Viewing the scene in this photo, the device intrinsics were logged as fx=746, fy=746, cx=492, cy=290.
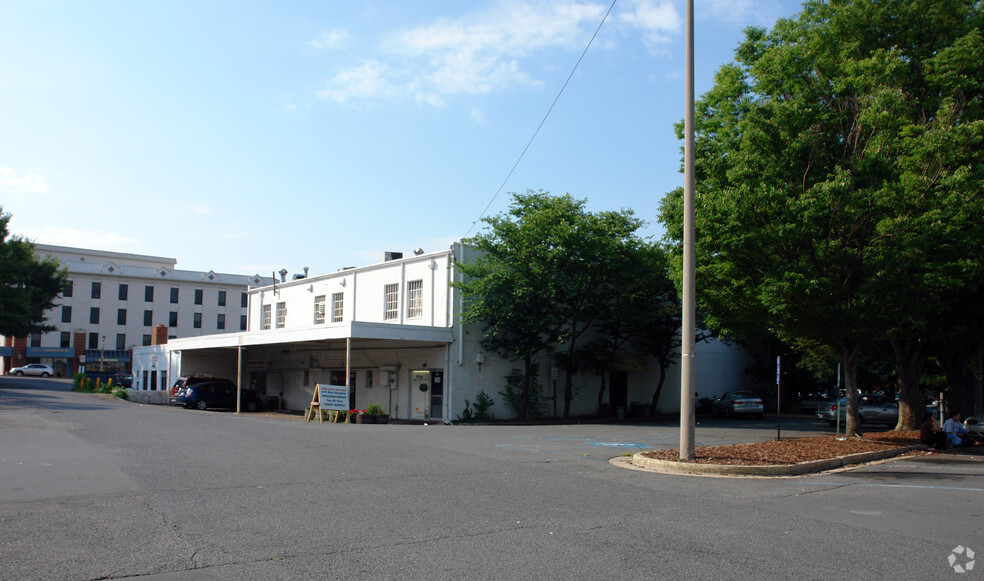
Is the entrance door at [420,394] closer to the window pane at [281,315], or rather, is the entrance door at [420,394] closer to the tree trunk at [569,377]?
the tree trunk at [569,377]

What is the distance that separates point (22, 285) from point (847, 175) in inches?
2478

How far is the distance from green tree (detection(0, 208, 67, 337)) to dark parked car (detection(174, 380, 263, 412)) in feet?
80.5

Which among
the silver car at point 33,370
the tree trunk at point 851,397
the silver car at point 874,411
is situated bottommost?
the silver car at point 33,370

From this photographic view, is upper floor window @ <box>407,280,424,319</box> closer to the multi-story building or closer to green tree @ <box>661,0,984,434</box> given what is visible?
green tree @ <box>661,0,984,434</box>

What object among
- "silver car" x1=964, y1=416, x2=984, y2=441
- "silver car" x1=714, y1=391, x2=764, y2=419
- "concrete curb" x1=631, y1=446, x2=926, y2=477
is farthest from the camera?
"silver car" x1=714, y1=391, x2=764, y2=419

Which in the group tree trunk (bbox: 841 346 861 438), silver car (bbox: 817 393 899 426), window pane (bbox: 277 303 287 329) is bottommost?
silver car (bbox: 817 393 899 426)

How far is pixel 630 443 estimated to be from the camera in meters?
19.6

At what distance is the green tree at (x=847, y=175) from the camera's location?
1761cm

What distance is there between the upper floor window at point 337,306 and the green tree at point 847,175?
2100cm

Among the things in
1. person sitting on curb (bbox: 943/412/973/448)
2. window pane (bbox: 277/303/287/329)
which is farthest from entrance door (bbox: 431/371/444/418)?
person sitting on curb (bbox: 943/412/973/448)

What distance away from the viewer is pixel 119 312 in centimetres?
8094

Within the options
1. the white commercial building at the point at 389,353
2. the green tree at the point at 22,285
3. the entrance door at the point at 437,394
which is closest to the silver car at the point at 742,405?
the white commercial building at the point at 389,353

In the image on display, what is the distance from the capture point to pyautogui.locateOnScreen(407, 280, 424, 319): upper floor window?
33.0 m

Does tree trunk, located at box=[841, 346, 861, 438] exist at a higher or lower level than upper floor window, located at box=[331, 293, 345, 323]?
lower
